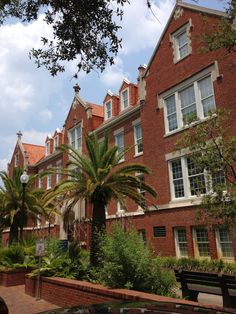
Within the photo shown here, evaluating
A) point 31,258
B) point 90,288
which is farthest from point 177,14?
point 90,288

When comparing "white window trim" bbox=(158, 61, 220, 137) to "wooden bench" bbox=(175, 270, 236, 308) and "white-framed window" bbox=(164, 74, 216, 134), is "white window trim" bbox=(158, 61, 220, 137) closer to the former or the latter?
"white-framed window" bbox=(164, 74, 216, 134)

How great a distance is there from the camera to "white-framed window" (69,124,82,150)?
33.1 meters

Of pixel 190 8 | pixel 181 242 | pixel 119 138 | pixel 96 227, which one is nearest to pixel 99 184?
pixel 96 227

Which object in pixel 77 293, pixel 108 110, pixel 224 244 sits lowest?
pixel 77 293

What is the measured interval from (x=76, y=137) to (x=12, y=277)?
19598mm

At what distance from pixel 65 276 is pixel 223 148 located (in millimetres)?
6817

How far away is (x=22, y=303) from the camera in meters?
11.2

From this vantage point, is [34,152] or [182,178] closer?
[182,178]

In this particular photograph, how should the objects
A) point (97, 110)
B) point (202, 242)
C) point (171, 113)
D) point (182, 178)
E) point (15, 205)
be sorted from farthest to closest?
1. point (97, 110)
2. point (15, 205)
3. point (171, 113)
4. point (182, 178)
5. point (202, 242)

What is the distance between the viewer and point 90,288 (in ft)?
30.1

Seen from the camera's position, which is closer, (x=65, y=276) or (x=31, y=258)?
(x=65, y=276)

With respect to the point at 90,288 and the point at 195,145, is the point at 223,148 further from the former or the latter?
the point at 90,288

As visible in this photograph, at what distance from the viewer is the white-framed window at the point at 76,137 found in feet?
108

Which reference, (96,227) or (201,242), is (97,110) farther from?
(96,227)
